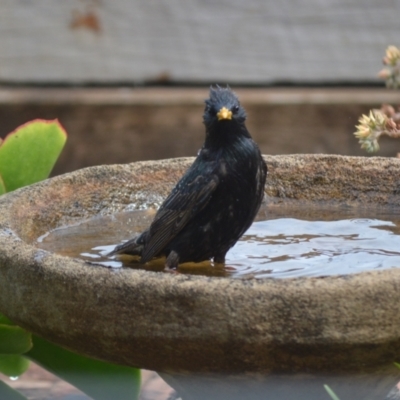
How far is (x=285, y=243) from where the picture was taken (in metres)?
2.14

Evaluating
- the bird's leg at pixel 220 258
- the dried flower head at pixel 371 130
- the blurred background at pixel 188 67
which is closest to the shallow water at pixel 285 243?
the bird's leg at pixel 220 258

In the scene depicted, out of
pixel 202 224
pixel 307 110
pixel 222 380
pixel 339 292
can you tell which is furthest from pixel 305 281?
pixel 307 110

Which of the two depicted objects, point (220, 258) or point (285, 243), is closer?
point (220, 258)

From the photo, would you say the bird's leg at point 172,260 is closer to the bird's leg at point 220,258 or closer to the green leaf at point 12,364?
the bird's leg at point 220,258

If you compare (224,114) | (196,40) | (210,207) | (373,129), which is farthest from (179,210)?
(196,40)

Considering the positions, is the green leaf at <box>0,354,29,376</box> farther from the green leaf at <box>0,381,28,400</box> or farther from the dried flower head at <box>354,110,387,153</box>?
the dried flower head at <box>354,110,387,153</box>

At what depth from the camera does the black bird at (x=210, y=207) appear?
1935 mm

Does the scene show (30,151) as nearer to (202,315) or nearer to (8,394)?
(8,394)

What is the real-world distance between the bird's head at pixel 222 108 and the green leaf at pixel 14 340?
2.03ft


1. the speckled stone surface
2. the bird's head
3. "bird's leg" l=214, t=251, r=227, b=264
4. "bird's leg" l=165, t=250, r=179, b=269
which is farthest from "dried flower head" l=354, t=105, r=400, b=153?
the speckled stone surface

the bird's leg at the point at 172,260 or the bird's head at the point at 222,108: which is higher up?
the bird's head at the point at 222,108

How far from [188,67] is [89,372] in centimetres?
192

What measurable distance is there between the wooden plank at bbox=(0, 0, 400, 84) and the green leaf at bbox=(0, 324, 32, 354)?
6.09ft

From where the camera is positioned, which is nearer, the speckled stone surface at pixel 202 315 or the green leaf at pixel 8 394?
the speckled stone surface at pixel 202 315
